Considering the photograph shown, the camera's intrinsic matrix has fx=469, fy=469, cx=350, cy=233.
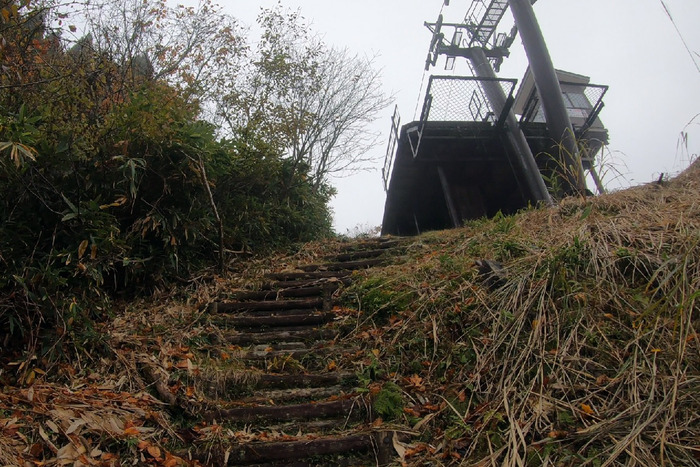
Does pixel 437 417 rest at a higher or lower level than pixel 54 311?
lower

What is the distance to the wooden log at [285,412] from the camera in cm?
335

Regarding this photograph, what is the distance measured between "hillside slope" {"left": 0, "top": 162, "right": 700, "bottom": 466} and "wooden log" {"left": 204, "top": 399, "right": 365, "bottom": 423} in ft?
0.22

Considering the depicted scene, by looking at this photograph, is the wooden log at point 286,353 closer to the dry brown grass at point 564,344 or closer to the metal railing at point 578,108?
the dry brown grass at point 564,344

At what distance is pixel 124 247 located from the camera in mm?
4695

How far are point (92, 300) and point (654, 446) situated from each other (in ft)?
14.6

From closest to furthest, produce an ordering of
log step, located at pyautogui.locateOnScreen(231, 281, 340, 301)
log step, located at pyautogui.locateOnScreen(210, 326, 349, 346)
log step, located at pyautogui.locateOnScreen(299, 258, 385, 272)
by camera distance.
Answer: log step, located at pyautogui.locateOnScreen(210, 326, 349, 346)
log step, located at pyautogui.locateOnScreen(231, 281, 340, 301)
log step, located at pyautogui.locateOnScreen(299, 258, 385, 272)

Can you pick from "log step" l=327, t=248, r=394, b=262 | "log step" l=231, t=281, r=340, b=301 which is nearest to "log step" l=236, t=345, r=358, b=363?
"log step" l=231, t=281, r=340, b=301

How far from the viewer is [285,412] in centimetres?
340

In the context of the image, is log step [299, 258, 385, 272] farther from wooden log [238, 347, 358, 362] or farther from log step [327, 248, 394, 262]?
wooden log [238, 347, 358, 362]

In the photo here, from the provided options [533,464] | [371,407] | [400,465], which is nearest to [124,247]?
[371,407]

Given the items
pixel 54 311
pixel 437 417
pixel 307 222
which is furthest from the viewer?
pixel 307 222

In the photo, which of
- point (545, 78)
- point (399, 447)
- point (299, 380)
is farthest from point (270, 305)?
point (545, 78)

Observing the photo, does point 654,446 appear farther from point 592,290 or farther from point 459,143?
point 459,143

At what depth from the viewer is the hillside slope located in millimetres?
2717
